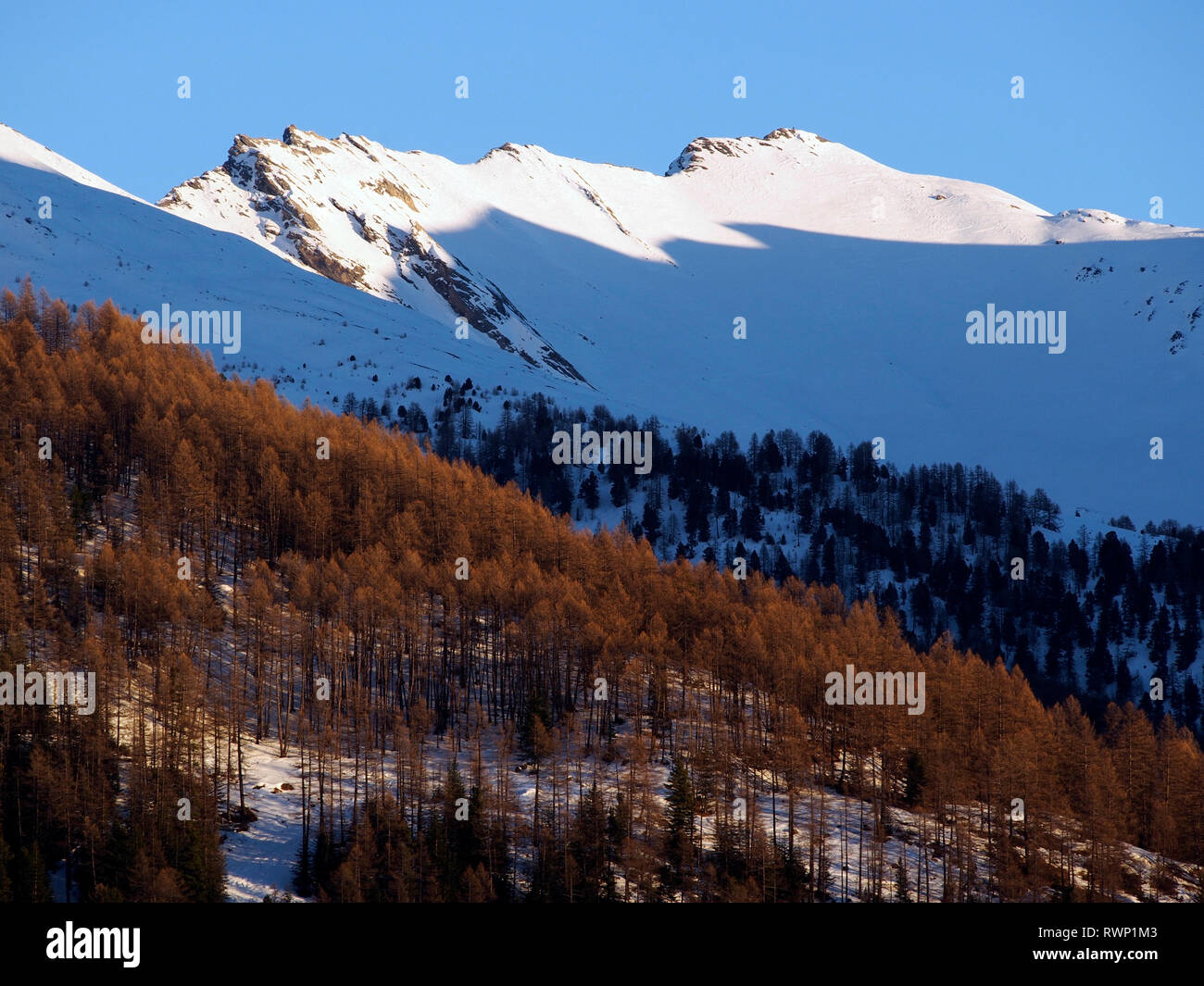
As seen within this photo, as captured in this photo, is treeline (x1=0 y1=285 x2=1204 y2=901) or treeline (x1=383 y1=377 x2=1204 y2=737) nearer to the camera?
treeline (x1=0 y1=285 x2=1204 y2=901)

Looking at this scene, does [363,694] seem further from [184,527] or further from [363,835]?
[184,527]

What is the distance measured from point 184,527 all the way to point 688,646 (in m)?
44.0

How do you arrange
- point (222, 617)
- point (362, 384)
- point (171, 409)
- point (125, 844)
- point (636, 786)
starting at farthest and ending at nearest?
1. point (362, 384)
2. point (171, 409)
3. point (222, 617)
4. point (636, 786)
5. point (125, 844)

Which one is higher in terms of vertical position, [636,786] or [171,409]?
[171,409]

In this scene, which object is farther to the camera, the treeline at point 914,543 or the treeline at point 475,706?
the treeline at point 914,543

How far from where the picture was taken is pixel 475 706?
91.1m

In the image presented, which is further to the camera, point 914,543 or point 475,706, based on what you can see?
point 914,543

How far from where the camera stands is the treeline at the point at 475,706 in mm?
70688

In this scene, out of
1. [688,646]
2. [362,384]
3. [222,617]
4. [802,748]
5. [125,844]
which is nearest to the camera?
[125,844]

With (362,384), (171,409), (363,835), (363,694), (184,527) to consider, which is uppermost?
(362,384)

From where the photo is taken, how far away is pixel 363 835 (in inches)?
2714

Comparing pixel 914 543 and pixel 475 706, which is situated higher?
pixel 914 543

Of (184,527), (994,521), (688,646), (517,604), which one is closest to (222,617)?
(184,527)

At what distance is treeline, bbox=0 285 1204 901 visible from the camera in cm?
7069
